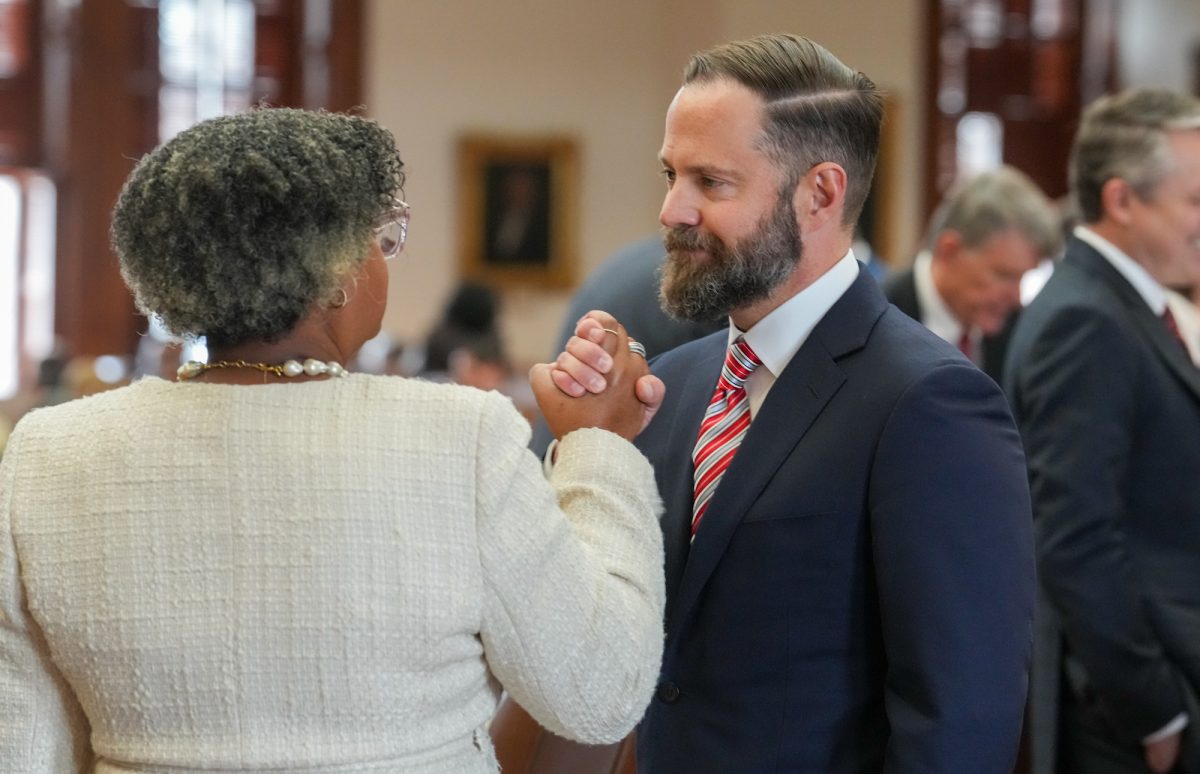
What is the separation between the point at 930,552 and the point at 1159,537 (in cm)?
151

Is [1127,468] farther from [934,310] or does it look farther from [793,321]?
[934,310]

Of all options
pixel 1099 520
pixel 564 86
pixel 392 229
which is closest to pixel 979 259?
pixel 1099 520

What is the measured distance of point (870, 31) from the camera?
519 inches

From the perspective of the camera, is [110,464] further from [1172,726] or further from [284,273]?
[1172,726]

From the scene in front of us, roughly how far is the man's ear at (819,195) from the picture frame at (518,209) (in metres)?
11.4

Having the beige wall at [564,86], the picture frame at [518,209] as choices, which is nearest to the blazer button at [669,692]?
the beige wall at [564,86]

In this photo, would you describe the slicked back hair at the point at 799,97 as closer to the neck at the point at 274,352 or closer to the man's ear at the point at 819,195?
the man's ear at the point at 819,195

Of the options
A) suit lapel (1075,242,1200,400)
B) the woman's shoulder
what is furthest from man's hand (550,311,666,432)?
suit lapel (1075,242,1200,400)

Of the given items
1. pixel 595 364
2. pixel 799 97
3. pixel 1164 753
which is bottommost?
pixel 1164 753

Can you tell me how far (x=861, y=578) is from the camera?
2014 mm

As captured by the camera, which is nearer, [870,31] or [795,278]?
[795,278]

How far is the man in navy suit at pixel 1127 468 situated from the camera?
317cm

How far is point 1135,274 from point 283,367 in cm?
226

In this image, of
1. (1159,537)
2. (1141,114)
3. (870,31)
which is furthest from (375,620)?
(870,31)
